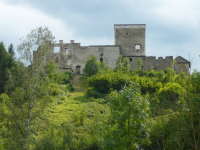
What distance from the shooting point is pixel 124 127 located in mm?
13039

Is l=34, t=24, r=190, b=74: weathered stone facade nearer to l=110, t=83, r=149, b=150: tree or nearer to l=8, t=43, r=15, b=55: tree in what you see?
l=8, t=43, r=15, b=55: tree

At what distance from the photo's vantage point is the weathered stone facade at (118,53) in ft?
126

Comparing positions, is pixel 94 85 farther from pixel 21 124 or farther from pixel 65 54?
pixel 21 124

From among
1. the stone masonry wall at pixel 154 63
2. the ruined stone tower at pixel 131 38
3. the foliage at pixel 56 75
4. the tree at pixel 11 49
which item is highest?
the ruined stone tower at pixel 131 38

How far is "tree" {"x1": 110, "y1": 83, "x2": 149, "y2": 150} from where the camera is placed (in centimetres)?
1270

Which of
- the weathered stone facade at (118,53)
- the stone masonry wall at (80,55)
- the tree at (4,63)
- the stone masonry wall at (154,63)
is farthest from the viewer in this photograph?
the stone masonry wall at (80,55)

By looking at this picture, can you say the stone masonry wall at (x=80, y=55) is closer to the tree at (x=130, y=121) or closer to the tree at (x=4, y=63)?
the tree at (x=4, y=63)

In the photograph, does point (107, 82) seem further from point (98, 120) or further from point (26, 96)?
point (26, 96)

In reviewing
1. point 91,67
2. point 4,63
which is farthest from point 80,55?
point 4,63

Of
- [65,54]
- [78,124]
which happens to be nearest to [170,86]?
[78,124]

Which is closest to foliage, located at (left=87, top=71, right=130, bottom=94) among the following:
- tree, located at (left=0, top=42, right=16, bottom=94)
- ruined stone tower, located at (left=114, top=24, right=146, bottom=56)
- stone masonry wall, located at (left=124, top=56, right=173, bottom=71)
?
stone masonry wall, located at (left=124, top=56, right=173, bottom=71)

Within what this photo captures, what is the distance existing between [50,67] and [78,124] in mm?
15971

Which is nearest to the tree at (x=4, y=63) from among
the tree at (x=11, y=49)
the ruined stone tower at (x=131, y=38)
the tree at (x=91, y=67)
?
the tree at (x=11, y=49)

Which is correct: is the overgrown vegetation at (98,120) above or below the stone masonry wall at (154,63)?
below
